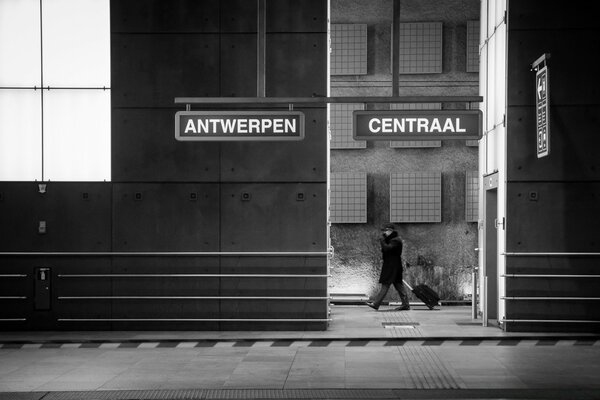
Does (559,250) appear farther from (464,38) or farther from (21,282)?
(21,282)

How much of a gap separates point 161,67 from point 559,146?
21.4 feet

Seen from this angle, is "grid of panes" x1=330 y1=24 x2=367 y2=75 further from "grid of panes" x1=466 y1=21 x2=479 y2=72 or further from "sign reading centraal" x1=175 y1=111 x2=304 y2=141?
"sign reading centraal" x1=175 y1=111 x2=304 y2=141

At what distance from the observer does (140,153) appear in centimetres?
1477

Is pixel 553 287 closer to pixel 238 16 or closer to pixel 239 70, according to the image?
pixel 239 70

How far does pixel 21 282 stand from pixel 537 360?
826 cm

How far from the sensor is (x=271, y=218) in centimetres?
1476

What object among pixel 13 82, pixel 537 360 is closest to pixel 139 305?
pixel 13 82

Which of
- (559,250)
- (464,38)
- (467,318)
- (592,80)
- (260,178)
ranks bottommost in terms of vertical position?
(467,318)

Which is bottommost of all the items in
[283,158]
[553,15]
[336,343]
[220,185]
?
[336,343]

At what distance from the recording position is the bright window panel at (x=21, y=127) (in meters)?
14.8

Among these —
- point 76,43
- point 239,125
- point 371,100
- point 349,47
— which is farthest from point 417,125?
point 349,47

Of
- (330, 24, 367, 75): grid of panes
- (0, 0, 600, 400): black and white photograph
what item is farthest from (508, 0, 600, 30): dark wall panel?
(330, 24, 367, 75): grid of panes

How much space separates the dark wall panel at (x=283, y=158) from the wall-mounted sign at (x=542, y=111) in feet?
10.9

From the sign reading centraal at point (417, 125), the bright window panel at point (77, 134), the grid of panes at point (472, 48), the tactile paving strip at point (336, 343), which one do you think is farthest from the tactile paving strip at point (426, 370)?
the grid of panes at point (472, 48)
